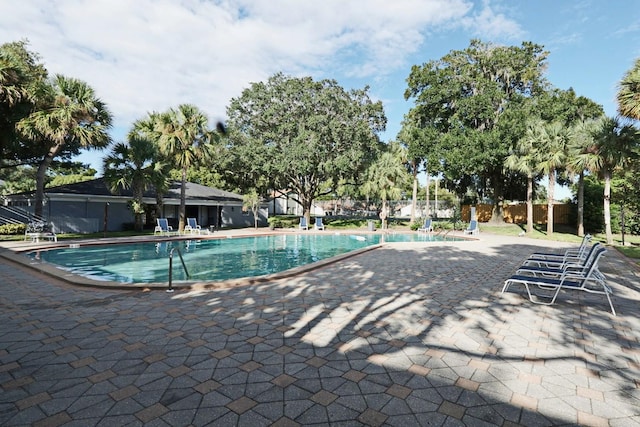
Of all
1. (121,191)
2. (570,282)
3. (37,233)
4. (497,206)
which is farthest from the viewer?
(497,206)

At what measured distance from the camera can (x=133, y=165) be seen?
20.9 m

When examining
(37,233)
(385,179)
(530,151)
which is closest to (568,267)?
(530,151)

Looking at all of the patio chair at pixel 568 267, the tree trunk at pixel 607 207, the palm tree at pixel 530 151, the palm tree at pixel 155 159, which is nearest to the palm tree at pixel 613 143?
the tree trunk at pixel 607 207

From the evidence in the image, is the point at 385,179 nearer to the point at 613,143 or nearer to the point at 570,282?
the point at 613,143

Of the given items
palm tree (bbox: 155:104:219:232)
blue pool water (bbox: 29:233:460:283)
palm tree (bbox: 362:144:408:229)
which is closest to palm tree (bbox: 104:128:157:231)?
palm tree (bbox: 155:104:219:232)

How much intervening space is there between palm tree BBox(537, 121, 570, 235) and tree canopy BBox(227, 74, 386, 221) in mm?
12835

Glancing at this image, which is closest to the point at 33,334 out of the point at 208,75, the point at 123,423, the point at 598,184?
the point at 123,423

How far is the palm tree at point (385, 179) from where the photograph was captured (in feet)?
90.2

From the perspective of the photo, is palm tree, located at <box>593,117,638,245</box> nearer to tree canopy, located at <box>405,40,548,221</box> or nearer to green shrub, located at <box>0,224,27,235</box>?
tree canopy, located at <box>405,40,548,221</box>

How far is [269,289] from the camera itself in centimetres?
710

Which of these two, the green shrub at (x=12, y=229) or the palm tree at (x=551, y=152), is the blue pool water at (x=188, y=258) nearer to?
the green shrub at (x=12, y=229)

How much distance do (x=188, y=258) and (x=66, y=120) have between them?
12.0m

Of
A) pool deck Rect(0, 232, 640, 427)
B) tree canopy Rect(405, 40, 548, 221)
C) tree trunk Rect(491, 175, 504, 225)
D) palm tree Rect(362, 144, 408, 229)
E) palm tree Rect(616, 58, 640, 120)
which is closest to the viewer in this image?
pool deck Rect(0, 232, 640, 427)

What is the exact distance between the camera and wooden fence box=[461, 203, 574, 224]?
3072 centimetres
